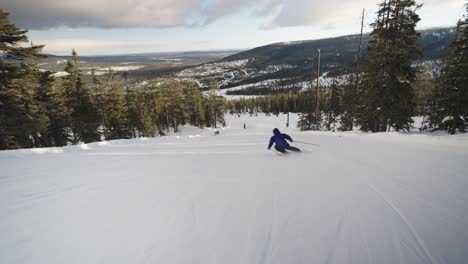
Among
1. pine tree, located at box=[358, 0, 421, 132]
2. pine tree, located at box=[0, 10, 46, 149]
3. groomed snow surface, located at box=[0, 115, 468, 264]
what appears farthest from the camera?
pine tree, located at box=[358, 0, 421, 132]

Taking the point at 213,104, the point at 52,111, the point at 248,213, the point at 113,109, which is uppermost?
the point at 213,104

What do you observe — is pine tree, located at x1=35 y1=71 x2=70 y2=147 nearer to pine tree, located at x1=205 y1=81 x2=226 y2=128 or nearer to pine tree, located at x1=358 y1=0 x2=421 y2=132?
pine tree, located at x1=205 y1=81 x2=226 y2=128

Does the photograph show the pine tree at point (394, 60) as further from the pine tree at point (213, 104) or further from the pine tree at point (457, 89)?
the pine tree at point (213, 104)

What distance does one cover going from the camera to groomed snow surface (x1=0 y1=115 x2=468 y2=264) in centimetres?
307

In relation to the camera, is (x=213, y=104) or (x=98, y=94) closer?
(x=98, y=94)

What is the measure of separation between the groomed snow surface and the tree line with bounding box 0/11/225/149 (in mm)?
12454

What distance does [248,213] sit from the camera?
4016mm

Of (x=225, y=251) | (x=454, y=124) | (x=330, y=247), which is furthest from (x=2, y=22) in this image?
(x=454, y=124)

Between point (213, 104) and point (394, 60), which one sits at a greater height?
point (394, 60)

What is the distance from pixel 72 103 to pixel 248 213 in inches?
1239

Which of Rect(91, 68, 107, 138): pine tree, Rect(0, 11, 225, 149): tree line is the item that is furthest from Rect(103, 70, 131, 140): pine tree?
Rect(91, 68, 107, 138): pine tree

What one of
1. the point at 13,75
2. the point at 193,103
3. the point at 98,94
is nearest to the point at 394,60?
the point at 13,75

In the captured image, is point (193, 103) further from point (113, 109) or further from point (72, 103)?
point (72, 103)

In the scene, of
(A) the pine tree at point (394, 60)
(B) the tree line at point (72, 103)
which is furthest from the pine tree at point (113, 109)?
(A) the pine tree at point (394, 60)
